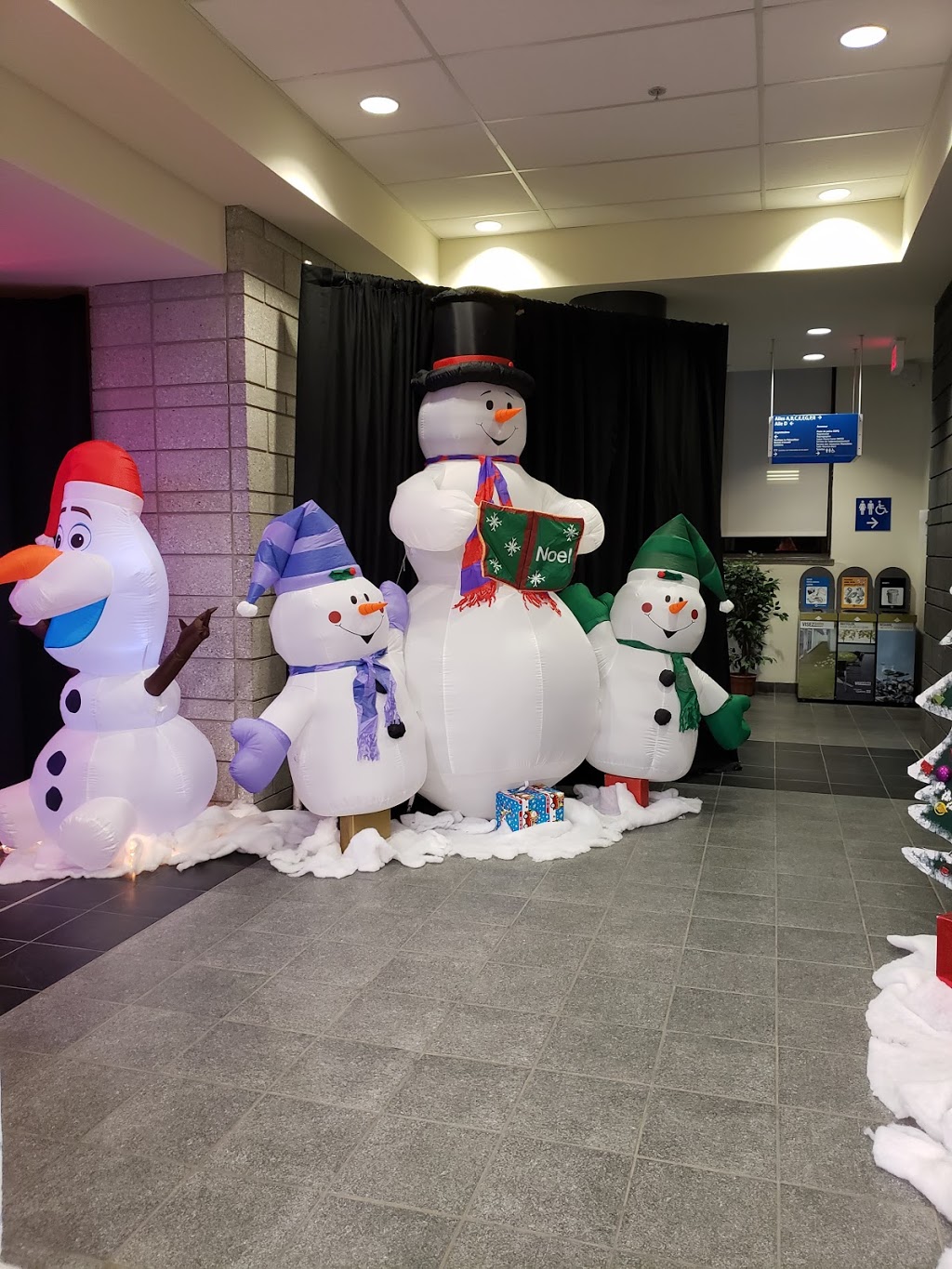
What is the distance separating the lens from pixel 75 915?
3.30 meters

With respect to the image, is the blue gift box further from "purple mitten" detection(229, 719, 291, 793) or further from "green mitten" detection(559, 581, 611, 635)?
"purple mitten" detection(229, 719, 291, 793)

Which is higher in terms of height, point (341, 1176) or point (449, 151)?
point (449, 151)

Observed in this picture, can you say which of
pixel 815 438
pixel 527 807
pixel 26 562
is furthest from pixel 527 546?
pixel 815 438

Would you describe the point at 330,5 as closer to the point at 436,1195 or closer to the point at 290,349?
the point at 290,349

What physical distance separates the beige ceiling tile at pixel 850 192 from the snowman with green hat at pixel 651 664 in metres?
1.81

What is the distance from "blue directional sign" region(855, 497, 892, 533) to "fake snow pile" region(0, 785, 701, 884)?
14.9 ft

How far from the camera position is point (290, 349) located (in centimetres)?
459

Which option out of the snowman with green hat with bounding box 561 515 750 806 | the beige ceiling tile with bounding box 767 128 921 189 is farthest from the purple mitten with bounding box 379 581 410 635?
the beige ceiling tile with bounding box 767 128 921 189

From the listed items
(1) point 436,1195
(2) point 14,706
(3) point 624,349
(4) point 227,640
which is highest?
(3) point 624,349

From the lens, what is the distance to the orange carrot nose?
136 inches

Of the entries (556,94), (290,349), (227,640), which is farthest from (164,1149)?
(556,94)

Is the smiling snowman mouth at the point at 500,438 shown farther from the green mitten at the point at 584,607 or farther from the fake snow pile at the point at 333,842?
the fake snow pile at the point at 333,842

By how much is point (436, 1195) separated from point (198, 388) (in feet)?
11.1

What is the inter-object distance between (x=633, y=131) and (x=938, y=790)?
Result: 9.89 ft
